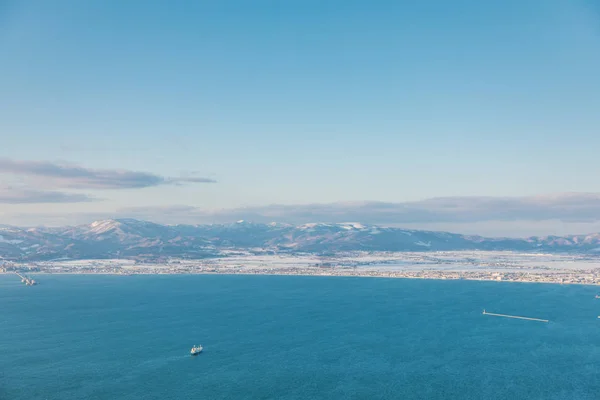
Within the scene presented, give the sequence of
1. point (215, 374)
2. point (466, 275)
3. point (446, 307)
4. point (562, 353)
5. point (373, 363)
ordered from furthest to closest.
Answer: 1. point (466, 275)
2. point (446, 307)
3. point (562, 353)
4. point (373, 363)
5. point (215, 374)

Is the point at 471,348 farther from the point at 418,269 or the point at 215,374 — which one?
the point at 418,269

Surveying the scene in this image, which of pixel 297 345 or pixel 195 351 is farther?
pixel 297 345

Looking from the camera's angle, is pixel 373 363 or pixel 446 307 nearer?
pixel 373 363

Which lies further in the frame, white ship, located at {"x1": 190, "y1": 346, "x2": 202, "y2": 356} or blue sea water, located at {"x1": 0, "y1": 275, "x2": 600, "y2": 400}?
white ship, located at {"x1": 190, "y1": 346, "x2": 202, "y2": 356}

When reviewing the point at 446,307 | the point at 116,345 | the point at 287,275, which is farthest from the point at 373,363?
the point at 287,275

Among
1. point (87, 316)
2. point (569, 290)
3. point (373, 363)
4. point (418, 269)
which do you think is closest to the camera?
point (373, 363)

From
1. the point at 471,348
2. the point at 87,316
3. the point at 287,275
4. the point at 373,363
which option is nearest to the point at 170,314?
the point at 87,316

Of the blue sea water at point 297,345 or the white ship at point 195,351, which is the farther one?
the white ship at point 195,351

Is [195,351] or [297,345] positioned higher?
[195,351]
